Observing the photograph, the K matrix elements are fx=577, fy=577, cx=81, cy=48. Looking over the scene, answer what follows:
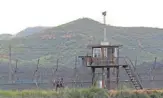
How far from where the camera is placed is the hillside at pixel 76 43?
301 feet

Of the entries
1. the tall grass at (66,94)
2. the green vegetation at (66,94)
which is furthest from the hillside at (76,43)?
the green vegetation at (66,94)

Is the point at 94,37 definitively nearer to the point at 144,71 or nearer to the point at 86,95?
the point at 144,71

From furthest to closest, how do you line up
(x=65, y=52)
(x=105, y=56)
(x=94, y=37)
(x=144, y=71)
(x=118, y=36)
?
(x=118, y=36)
(x=94, y=37)
(x=65, y=52)
(x=144, y=71)
(x=105, y=56)

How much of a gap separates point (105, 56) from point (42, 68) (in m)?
26.5

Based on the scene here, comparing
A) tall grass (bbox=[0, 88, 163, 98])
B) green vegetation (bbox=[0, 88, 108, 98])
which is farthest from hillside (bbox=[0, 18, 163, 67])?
green vegetation (bbox=[0, 88, 108, 98])

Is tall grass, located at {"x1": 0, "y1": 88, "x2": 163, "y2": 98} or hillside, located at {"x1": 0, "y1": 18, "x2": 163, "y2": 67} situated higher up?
hillside, located at {"x1": 0, "y1": 18, "x2": 163, "y2": 67}

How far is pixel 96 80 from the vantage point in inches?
2023

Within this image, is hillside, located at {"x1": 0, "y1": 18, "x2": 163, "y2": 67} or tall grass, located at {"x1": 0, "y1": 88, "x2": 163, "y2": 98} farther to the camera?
hillside, located at {"x1": 0, "y1": 18, "x2": 163, "y2": 67}

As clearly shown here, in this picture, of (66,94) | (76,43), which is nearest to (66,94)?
(66,94)

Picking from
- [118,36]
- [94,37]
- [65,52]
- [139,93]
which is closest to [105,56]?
[139,93]

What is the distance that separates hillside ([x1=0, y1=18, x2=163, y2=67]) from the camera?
9169 cm

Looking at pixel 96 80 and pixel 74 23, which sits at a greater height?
pixel 74 23

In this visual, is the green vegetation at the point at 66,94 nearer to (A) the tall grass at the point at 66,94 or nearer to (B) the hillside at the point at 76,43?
(A) the tall grass at the point at 66,94

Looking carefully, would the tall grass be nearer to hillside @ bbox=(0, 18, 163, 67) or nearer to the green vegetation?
the green vegetation
